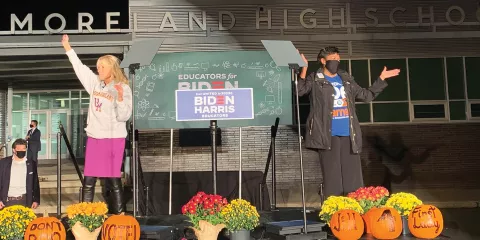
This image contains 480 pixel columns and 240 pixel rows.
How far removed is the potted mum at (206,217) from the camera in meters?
3.90

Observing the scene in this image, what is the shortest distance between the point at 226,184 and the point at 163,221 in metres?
2.67

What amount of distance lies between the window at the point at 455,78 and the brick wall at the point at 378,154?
76 cm

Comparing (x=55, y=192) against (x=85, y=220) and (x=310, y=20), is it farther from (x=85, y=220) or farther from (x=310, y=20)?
(x=310, y=20)

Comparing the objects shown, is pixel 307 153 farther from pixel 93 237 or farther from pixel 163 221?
pixel 93 237

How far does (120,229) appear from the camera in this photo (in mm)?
3766

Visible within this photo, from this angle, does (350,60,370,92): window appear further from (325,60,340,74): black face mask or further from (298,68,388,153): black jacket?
(325,60,340,74): black face mask

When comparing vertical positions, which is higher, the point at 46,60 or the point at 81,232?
the point at 46,60

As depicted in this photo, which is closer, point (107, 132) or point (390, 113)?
point (107, 132)

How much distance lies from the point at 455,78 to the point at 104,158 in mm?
9342

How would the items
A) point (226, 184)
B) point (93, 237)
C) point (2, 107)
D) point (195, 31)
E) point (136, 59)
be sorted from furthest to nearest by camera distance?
point (2, 107)
point (195, 31)
point (226, 184)
point (136, 59)
point (93, 237)

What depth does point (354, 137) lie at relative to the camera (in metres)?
5.12

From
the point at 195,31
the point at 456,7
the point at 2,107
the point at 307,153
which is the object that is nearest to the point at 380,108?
the point at 307,153

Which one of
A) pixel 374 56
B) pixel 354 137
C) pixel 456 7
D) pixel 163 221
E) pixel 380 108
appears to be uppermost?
pixel 456 7

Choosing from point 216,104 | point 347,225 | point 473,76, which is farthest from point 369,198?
point 473,76
